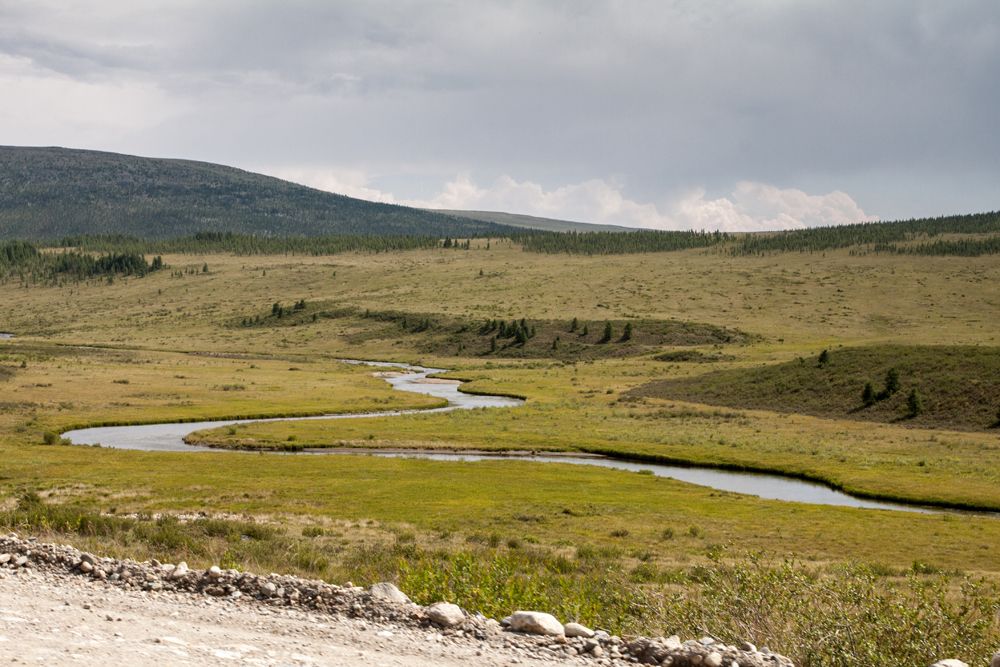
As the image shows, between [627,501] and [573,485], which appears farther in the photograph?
[573,485]

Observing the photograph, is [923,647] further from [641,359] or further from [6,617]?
[641,359]

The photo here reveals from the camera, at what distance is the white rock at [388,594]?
14.0 m

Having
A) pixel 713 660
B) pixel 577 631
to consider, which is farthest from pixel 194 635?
pixel 713 660

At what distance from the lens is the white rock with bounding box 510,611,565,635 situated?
1284 centimetres

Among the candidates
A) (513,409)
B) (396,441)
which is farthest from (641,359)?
(396,441)

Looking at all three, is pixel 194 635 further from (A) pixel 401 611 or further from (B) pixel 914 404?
(B) pixel 914 404

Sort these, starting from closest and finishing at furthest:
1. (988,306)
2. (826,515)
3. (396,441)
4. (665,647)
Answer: (665,647), (826,515), (396,441), (988,306)

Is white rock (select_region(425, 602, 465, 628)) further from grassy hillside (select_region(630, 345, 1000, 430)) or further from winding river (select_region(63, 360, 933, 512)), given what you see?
grassy hillside (select_region(630, 345, 1000, 430))

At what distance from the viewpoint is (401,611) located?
44.4 ft

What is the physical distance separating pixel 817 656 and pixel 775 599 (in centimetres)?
256

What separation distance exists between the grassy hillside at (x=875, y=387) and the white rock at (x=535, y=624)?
214 ft

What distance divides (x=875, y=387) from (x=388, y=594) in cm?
7371

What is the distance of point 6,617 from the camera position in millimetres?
12148

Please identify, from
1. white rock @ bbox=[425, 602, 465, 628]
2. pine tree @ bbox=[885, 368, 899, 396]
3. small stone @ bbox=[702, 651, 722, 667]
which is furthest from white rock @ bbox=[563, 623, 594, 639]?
pine tree @ bbox=[885, 368, 899, 396]
